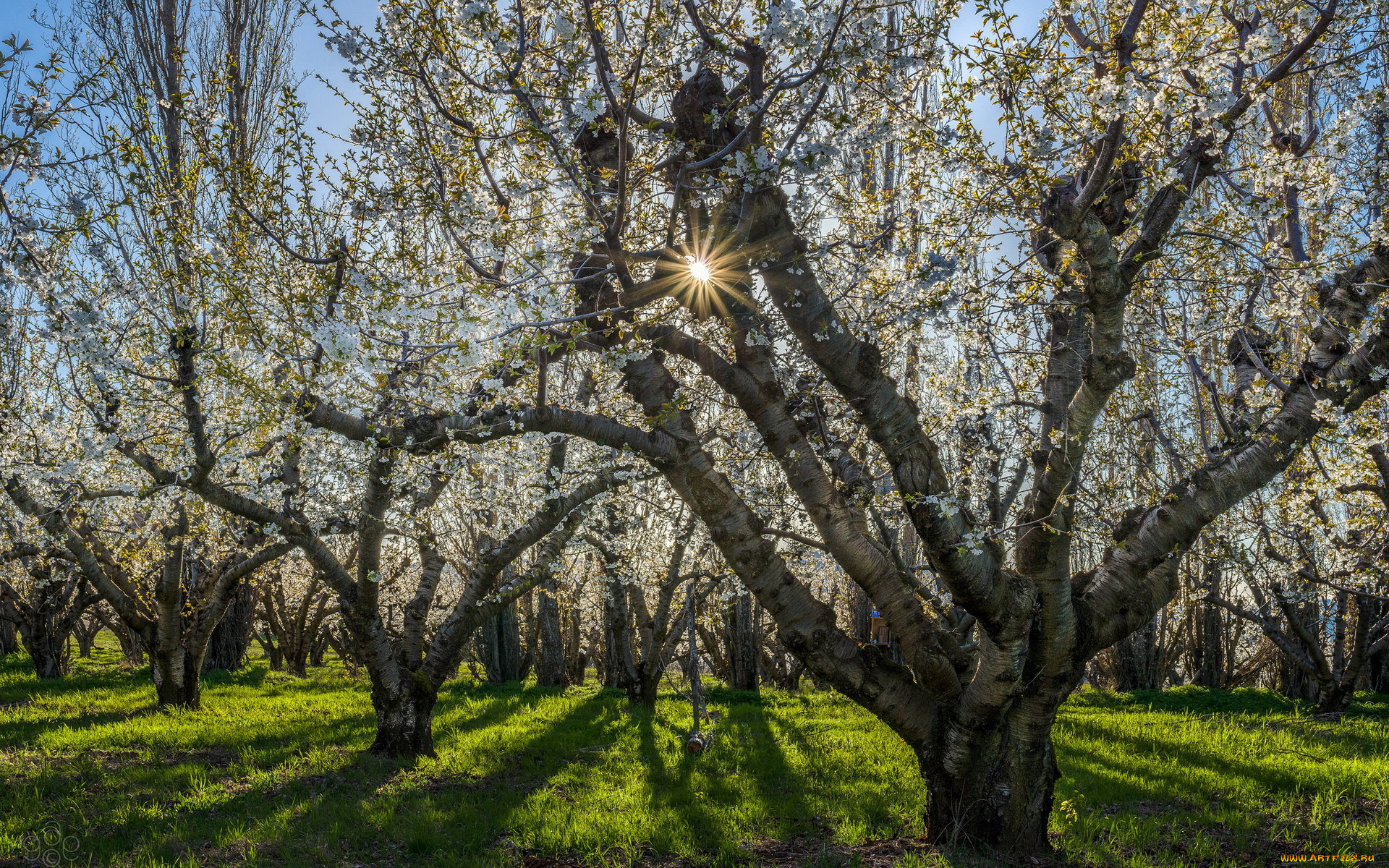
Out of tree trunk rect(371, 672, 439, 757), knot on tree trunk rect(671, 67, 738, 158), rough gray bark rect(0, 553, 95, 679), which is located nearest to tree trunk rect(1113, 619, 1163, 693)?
tree trunk rect(371, 672, 439, 757)

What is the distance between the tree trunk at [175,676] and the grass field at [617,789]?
507mm

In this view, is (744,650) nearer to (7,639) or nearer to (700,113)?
(700,113)

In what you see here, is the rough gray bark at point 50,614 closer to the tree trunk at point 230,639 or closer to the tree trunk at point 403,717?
the tree trunk at point 230,639

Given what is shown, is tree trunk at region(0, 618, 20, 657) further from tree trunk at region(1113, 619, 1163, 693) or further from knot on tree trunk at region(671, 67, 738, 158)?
tree trunk at region(1113, 619, 1163, 693)

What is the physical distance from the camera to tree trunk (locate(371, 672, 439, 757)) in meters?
8.30

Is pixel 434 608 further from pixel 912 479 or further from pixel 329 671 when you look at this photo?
pixel 912 479

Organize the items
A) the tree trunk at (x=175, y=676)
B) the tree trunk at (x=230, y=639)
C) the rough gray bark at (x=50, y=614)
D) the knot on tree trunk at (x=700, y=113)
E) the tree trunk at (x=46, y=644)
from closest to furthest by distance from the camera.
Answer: the knot on tree trunk at (x=700, y=113) → the tree trunk at (x=175, y=676) → the rough gray bark at (x=50, y=614) → the tree trunk at (x=46, y=644) → the tree trunk at (x=230, y=639)

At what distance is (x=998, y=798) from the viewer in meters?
5.05

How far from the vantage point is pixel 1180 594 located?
17.1 meters

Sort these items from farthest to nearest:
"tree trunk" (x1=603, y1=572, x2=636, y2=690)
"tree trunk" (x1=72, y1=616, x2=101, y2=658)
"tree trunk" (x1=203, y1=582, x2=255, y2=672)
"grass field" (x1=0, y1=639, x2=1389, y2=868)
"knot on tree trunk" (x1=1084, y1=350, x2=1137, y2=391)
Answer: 1. "tree trunk" (x1=72, y1=616, x2=101, y2=658)
2. "tree trunk" (x1=203, y1=582, x2=255, y2=672)
3. "tree trunk" (x1=603, y1=572, x2=636, y2=690)
4. "grass field" (x1=0, y1=639, x2=1389, y2=868)
5. "knot on tree trunk" (x1=1084, y1=350, x2=1137, y2=391)

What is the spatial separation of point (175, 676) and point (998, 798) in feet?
36.3

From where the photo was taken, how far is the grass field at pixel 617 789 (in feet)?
18.0

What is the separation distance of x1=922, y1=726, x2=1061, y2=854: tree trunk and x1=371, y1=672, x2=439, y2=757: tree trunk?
5.54 metres

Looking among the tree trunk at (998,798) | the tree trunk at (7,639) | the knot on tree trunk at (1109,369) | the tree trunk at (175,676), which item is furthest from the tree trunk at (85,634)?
the knot on tree trunk at (1109,369)
